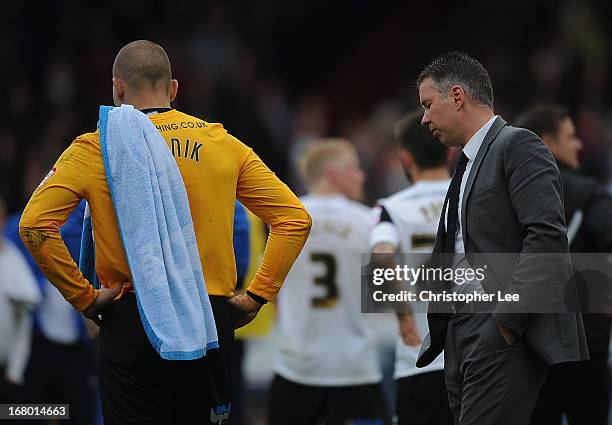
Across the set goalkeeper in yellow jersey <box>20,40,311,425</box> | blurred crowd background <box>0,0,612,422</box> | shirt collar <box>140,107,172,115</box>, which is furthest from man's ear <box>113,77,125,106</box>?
blurred crowd background <box>0,0,612,422</box>

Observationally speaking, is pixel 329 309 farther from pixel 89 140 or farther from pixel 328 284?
pixel 89 140

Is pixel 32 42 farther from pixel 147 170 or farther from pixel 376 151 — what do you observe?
pixel 147 170

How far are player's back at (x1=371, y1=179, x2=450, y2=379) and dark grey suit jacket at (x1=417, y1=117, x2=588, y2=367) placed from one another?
6.00 feet

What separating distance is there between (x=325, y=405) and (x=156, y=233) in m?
3.05

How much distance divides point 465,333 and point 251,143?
9.69 m

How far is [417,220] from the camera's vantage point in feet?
23.1

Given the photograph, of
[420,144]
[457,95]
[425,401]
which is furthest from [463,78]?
[425,401]

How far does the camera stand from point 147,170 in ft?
16.6

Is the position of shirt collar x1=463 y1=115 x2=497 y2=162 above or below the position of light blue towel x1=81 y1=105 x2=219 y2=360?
above

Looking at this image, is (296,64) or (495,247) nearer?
(495,247)

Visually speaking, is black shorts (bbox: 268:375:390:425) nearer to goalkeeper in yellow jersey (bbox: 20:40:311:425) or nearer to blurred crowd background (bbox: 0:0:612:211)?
goalkeeper in yellow jersey (bbox: 20:40:311:425)

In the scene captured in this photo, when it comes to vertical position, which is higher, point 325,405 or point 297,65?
point 297,65

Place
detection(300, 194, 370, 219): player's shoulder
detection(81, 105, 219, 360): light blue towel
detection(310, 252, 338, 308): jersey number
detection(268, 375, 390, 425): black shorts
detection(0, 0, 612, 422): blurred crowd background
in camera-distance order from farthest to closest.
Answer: detection(0, 0, 612, 422): blurred crowd background
detection(300, 194, 370, 219): player's shoulder
detection(310, 252, 338, 308): jersey number
detection(268, 375, 390, 425): black shorts
detection(81, 105, 219, 360): light blue towel

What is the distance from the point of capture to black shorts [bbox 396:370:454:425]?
22.3 feet
